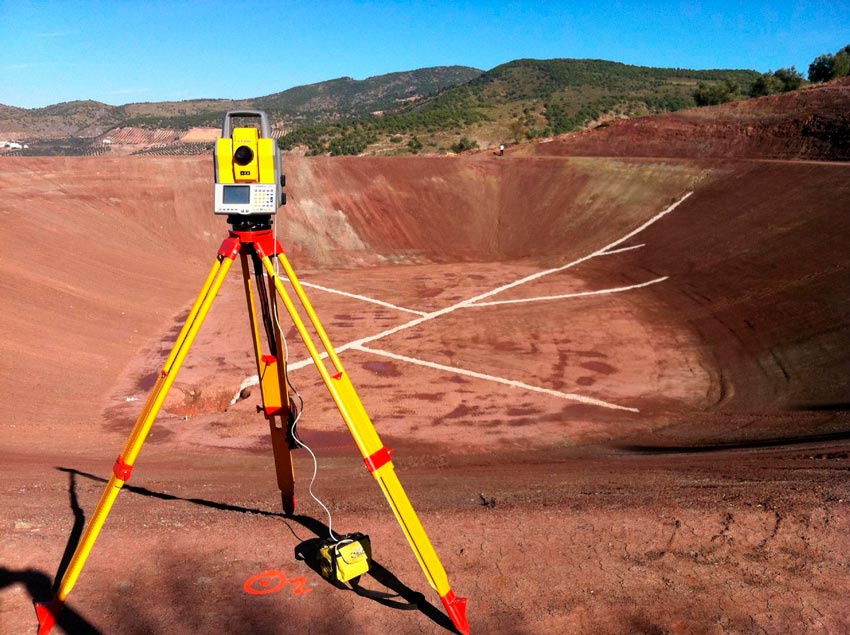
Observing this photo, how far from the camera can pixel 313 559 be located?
6641 mm

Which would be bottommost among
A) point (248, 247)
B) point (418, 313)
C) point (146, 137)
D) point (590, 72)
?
point (418, 313)

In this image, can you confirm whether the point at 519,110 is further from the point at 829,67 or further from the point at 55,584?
the point at 55,584

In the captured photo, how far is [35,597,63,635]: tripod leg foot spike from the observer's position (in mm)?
5359

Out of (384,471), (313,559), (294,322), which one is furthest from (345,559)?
(294,322)

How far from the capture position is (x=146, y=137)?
105688 millimetres

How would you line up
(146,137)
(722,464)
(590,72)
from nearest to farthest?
(722,464) < (146,137) < (590,72)

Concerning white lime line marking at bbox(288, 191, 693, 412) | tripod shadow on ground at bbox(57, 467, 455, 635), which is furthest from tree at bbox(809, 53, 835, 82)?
tripod shadow on ground at bbox(57, 467, 455, 635)

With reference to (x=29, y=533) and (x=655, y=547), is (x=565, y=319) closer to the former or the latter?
(x=655, y=547)

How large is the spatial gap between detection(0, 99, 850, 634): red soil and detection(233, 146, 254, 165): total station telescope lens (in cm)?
409

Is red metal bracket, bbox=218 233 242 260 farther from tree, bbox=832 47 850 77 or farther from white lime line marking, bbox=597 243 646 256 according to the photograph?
tree, bbox=832 47 850 77

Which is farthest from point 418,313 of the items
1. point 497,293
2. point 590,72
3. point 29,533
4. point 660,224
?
point 590,72

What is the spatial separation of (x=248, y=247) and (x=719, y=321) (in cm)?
1892

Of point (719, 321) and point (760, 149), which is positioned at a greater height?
point (760, 149)

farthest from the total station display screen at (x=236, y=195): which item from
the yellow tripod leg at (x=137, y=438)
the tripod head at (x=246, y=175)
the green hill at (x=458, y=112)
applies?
the green hill at (x=458, y=112)
